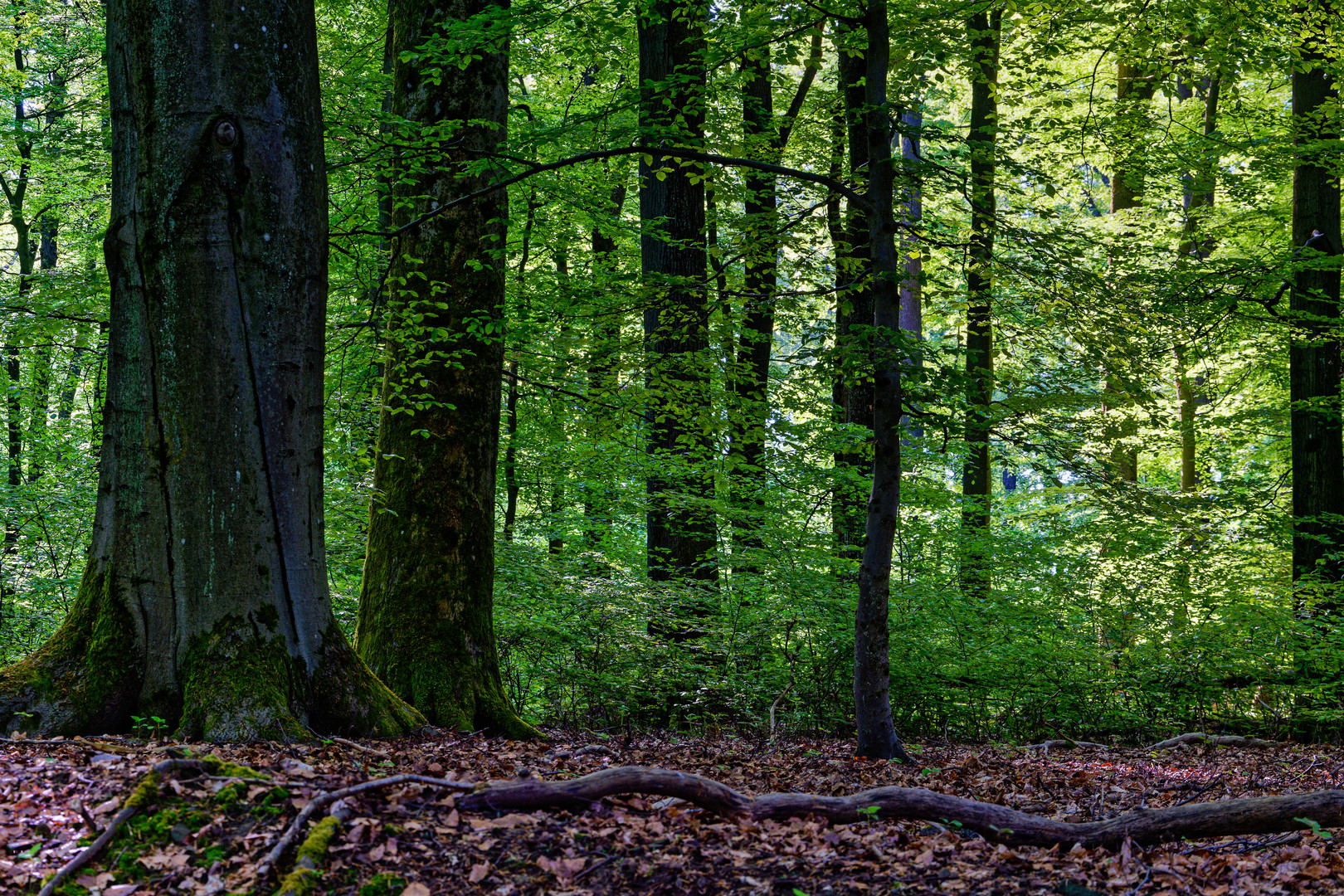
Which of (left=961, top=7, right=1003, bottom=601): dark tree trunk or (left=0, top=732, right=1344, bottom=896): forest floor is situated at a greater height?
(left=961, top=7, right=1003, bottom=601): dark tree trunk

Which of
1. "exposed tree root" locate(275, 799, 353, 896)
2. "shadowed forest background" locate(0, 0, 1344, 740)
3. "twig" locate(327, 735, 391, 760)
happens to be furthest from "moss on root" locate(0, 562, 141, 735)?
"shadowed forest background" locate(0, 0, 1344, 740)

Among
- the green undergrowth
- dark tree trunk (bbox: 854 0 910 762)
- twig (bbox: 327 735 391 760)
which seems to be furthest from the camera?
dark tree trunk (bbox: 854 0 910 762)

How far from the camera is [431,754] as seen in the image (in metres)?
4.59

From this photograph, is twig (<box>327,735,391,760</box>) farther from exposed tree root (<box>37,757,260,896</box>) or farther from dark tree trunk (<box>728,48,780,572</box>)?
dark tree trunk (<box>728,48,780,572</box>)

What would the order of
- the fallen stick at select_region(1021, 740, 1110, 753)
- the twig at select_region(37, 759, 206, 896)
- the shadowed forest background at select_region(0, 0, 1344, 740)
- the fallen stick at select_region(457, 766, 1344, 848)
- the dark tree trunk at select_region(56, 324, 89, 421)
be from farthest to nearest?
the dark tree trunk at select_region(56, 324, 89, 421)
the fallen stick at select_region(1021, 740, 1110, 753)
the shadowed forest background at select_region(0, 0, 1344, 740)
the fallen stick at select_region(457, 766, 1344, 848)
the twig at select_region(37, 759, 206, 896)

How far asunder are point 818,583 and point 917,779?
10.6 feet

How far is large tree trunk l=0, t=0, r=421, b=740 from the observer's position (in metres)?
4.19

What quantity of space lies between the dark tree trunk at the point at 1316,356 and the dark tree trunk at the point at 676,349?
6.72 meters

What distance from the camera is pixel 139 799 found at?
9.98ft

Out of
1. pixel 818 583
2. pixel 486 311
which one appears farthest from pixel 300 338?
pixel 818 583

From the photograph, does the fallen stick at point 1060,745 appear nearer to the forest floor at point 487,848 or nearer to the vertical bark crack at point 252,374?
the forest floor at point 487,848

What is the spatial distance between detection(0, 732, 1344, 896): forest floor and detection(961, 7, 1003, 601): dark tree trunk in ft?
11.6

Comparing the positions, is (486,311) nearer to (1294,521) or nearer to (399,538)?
(399,538)

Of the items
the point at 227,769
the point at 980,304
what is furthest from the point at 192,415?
the point at 980,304
